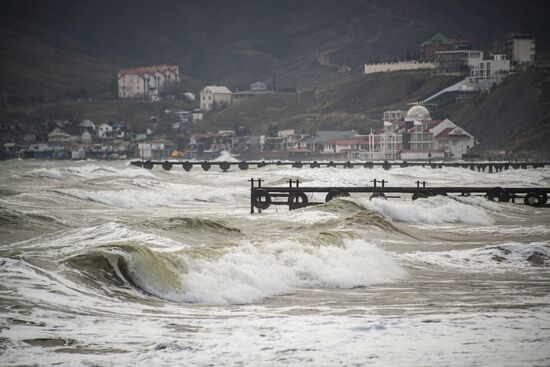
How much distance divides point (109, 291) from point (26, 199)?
29.0 m

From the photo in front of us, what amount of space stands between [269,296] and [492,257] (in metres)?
7.95

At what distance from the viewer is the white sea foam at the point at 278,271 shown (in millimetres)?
18531

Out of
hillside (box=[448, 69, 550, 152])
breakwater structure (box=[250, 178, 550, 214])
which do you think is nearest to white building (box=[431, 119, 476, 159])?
hillside (box=[448, 69, 550, 152])

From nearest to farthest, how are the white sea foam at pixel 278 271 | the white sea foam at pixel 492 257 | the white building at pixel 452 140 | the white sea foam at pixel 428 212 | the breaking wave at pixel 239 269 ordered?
1. the breaking wave at pixel 239 269
2. the white sea foam at pixel 278 271
3. the white sea foam at pixel 492 257
4. the white sea foam at pixel 428 212
5. the white building at pixel 452 140

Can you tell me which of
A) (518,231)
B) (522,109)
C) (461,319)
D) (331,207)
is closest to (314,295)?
(461,319)

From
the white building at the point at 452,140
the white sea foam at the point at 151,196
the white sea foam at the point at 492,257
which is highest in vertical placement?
the white building at the point at 452,140

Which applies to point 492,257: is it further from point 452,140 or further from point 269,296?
point 452,140

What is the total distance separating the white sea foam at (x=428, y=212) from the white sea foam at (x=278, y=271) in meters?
13.7

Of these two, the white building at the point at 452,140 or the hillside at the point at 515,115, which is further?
the white building at the point at 452,140

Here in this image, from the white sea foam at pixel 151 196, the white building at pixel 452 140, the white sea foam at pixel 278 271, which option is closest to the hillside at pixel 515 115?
the white building at pixel 452 140

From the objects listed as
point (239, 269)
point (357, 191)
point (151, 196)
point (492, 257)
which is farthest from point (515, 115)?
point (239, 269)

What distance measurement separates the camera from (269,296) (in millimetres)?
18938

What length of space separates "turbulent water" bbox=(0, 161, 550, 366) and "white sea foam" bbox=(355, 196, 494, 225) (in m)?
5.93

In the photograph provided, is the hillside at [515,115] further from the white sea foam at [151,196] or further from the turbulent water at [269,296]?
the turbulent water at [269,296]
